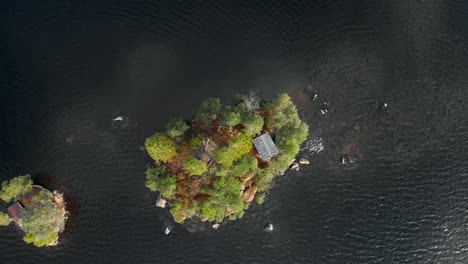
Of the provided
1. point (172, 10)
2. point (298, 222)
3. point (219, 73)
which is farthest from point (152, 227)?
point (172, 10)

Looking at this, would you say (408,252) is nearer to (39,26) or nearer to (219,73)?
(219,73)

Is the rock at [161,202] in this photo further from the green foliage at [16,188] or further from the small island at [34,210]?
the green foliage at [16,188]

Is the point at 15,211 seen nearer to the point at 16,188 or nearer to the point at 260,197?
the point at 16,188

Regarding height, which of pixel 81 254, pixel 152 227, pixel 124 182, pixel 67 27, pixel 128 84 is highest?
pixel 67 27

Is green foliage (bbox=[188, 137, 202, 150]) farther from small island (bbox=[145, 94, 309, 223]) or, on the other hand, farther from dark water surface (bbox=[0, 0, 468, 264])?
dark water surface (bbox=[0, 0, 468, 264])

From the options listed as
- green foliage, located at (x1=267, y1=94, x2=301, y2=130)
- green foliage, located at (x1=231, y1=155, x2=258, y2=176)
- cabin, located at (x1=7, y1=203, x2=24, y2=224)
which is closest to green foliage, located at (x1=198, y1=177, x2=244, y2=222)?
green foliage, located at (x1=231, y1=155, x2=258, y2=176)

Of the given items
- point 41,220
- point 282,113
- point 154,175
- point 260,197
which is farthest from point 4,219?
point 282,113
